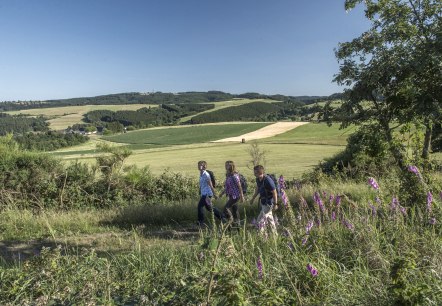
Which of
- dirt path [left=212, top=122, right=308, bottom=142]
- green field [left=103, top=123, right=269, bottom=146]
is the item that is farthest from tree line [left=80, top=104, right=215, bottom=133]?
dirt path [left=212, top=122, right=308, bottom=142]

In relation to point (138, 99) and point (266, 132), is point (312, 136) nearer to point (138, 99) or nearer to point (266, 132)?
point (266, 132)

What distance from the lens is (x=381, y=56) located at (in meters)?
8.76

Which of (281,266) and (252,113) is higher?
(281,266)

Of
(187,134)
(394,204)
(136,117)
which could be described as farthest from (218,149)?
(136,117)

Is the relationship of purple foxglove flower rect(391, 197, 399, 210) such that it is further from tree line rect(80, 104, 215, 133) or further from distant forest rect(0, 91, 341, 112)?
distant forest rect(0, 91, 341, 112)

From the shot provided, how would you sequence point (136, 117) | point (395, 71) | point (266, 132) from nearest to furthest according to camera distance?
point (395, 71)
point (266, 132)
point (136, 117)

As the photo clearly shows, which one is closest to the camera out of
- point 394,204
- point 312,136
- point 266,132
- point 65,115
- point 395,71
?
point 394,204

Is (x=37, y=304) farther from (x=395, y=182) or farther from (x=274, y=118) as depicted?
(x=274, y=118)

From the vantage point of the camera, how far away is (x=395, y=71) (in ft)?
28.0

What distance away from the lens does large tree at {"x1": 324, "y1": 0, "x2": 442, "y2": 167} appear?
8055 millimetres

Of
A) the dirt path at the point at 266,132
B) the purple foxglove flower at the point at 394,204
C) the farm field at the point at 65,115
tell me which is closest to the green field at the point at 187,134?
the dirt path at the point at 266,132

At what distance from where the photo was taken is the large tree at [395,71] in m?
8.05

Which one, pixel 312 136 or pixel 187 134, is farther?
pixel 187 134

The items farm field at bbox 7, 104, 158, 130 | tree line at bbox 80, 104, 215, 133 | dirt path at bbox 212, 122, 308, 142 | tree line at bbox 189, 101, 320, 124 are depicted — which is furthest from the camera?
tree line at bbox 80, 104, 215, 133
